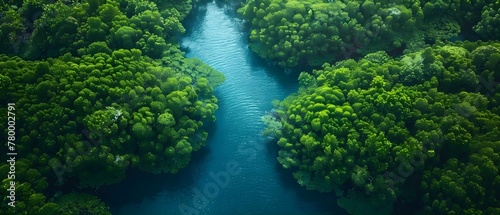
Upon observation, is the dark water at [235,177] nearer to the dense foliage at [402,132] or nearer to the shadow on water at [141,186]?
the shadow on water at [141,186]

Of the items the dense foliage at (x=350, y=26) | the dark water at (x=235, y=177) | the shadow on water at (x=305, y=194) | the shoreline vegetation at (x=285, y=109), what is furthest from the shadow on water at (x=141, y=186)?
the dense foliage at (x=350, y=26)

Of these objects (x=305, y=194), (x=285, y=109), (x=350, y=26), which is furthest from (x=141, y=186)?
(x=350, y=26)

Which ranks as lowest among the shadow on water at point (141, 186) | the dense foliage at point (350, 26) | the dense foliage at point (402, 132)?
the shadow on water at point (141, 186)

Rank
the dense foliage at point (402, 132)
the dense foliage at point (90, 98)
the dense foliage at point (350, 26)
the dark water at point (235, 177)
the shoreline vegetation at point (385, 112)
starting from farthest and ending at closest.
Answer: the dense foliage at point (350, 26)
the dark water at point (235, 177)
the shoreline vegetation at point (385, 112)
the dense foliage at point (90, 98)
the dense foliage at point (402, 132)

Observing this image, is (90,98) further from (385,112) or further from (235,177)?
(385,112)

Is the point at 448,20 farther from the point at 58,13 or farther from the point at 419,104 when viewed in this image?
the point at 58,13

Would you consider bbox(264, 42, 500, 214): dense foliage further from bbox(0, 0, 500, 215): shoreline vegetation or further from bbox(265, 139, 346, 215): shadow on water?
bbox(265, 139, 346, 215): shadow on water
